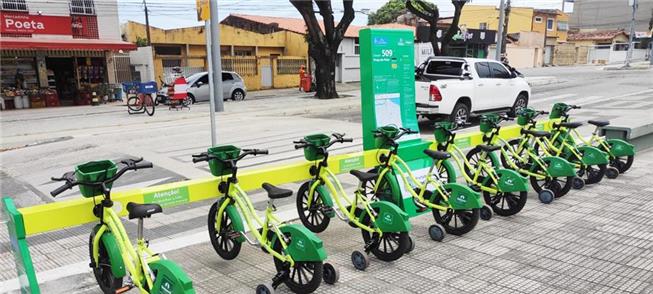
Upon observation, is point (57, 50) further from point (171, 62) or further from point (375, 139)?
point (375, 139)

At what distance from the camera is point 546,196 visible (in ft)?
19.8

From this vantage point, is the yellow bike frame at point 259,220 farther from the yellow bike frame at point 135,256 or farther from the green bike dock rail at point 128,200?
the yellow bike frame at point 135,256

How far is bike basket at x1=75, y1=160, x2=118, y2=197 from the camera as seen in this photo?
10.9ft

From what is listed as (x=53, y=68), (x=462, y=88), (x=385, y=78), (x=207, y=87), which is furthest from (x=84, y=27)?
(x=385, y=78)

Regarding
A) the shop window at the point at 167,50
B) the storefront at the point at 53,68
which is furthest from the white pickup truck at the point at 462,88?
the shop window at the point at 167,50

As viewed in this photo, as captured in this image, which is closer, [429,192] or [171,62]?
[429,192]

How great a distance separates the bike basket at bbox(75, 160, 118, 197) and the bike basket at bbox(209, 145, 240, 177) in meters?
0.88

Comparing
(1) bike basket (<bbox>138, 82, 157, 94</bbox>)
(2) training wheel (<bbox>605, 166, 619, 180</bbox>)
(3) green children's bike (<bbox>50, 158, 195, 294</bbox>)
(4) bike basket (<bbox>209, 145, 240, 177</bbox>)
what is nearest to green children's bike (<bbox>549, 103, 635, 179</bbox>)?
(2) training wheel (<bbox>605, 166, 619, 180</bbox>)

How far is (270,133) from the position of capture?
41.0 feet

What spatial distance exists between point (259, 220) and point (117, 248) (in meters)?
1.06

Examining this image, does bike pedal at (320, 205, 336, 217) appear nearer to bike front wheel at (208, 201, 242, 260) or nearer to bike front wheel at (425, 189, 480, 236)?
bike front wheel at (208, 201, 242, 260)

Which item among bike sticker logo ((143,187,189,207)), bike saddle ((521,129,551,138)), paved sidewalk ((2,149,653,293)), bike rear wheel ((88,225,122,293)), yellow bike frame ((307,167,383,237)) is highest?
bike saddle ((521,129,551,138))

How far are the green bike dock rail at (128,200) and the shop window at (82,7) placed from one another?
20.2 m

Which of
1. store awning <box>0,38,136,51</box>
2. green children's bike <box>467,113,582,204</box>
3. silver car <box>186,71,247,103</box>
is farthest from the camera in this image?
silver car <box>186,71,247,103</box>
